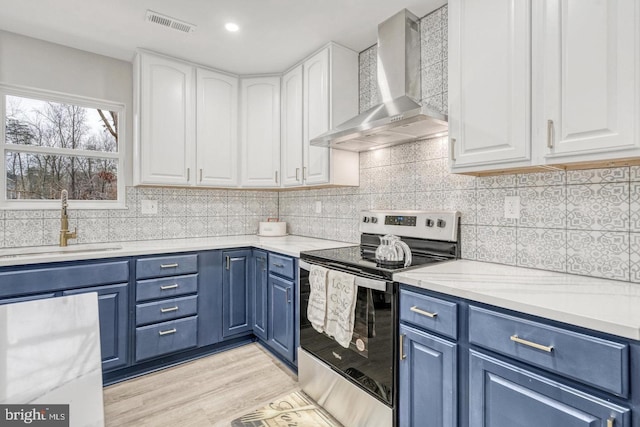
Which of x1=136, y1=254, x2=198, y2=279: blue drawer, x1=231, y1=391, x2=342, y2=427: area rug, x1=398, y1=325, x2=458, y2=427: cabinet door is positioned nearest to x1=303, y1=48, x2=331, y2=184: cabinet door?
x1=136, y1=254, x2=198, y2=279: blue drawer

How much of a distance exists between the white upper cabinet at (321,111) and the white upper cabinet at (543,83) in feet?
3.32

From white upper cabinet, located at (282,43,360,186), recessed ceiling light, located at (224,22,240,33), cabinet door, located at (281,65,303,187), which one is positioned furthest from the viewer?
cabinet door, located at (281,65,303,187)

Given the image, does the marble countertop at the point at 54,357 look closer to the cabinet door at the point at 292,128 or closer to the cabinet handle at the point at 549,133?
the cabinet handle at the point at 549,133

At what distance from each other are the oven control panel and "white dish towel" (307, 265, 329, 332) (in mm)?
655

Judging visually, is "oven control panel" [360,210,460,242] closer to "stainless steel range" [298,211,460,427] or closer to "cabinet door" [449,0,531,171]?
"stainless steel range" [298,211,460,427]

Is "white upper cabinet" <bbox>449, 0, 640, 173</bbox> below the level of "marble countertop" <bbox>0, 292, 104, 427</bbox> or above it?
above

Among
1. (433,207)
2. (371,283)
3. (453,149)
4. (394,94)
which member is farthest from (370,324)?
(394,94)

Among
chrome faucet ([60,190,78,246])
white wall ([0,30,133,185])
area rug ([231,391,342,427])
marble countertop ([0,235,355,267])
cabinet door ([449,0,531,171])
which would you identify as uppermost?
white wall ([0,30,133,185])

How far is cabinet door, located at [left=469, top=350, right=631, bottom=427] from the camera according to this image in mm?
980

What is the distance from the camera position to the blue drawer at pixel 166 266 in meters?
2.38

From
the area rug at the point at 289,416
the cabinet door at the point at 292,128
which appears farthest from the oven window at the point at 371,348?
the cabinet door at the point at 292,128

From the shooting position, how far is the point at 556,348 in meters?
1.06

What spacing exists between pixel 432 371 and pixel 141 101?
280 cm

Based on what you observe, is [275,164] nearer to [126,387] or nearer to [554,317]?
[126,387]
